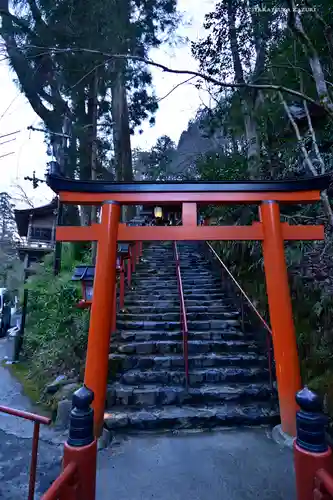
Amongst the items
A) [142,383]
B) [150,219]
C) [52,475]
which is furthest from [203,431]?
[150,219]

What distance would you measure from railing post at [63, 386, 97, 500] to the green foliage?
3.71 meters

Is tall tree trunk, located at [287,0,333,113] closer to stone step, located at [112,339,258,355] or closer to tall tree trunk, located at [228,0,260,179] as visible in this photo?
tall tree trunk, located at [228,0,260,179]

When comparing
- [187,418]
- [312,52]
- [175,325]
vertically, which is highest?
[312,52]

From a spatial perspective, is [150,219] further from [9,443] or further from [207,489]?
[207,489]

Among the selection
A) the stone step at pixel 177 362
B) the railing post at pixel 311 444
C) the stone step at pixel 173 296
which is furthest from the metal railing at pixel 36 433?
the stone step at pixel 173 296

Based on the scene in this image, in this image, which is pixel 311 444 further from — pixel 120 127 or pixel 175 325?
pixel 120 127

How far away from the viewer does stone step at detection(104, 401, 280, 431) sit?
392 centimetres

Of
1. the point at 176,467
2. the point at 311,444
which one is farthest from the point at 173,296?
the point at 311,444

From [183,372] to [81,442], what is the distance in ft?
10.1

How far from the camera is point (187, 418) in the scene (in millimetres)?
3963

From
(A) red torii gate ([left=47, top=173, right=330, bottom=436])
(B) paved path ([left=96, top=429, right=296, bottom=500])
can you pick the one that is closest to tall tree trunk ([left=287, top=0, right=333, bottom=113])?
(A) red torii gate ([left=47, top=173, right=330, bottom=436])

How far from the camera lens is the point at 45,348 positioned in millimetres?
7496

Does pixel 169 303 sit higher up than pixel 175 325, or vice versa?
pixel 169 303

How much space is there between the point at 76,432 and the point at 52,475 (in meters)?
1.82
